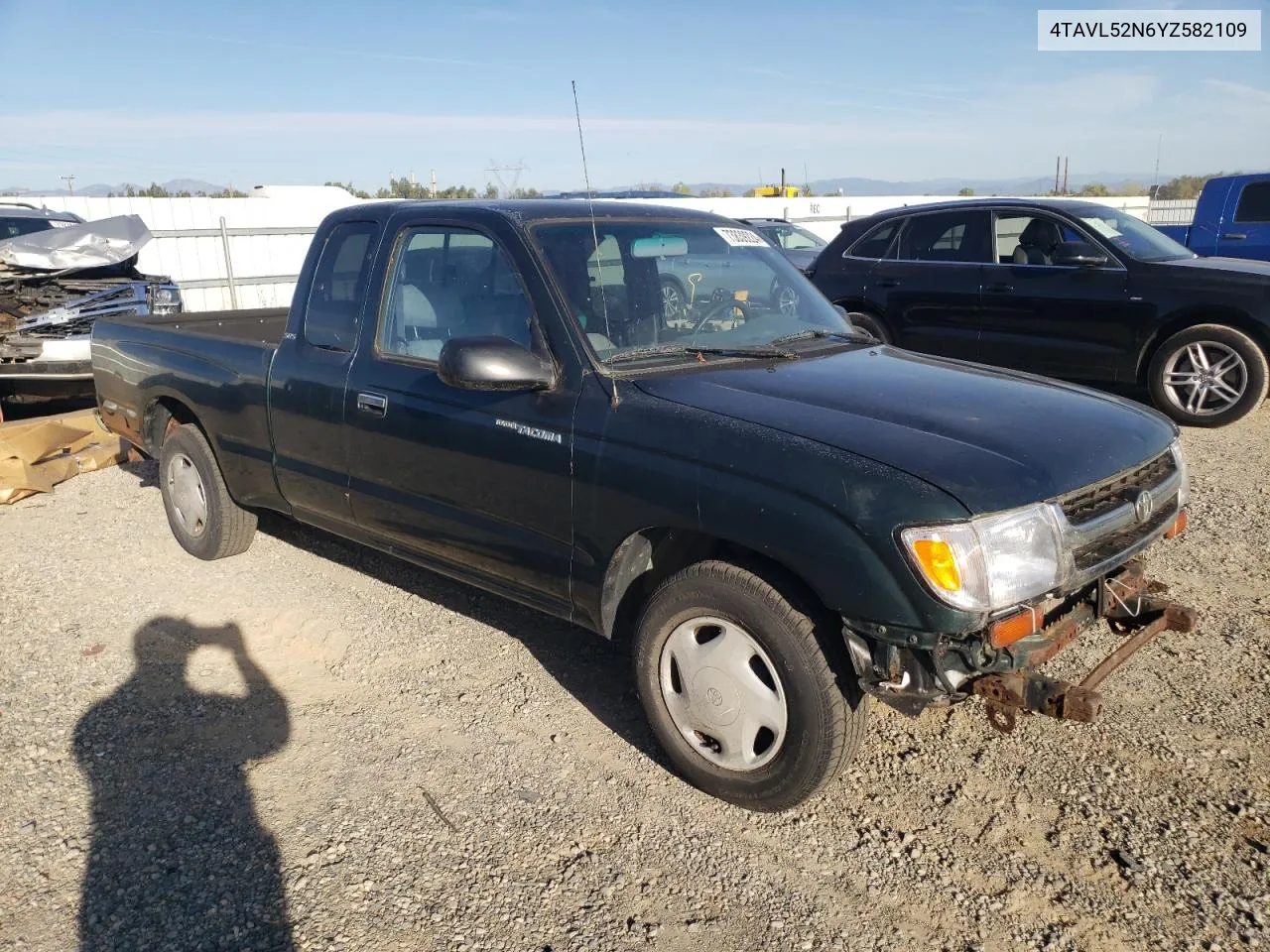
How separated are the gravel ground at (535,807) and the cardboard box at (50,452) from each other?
8.55ft

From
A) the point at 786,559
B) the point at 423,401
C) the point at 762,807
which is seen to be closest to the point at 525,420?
the point at 423,401

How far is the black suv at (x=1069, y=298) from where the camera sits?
296 inches

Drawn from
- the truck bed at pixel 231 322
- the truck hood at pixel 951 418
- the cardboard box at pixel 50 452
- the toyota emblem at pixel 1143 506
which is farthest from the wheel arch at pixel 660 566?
the cardboard box at pixel 50 452

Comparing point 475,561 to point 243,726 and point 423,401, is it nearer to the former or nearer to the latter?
point 423,401

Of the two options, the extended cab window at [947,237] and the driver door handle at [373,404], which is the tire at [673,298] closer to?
the driver door handle at [373,404]

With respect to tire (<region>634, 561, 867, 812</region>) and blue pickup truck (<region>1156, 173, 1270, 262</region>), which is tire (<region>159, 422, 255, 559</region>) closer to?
tire (<region>634, 561, 867, 812</region>)

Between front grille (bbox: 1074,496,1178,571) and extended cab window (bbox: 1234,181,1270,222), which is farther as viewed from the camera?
extended cab window (bbox: 1234,181,1270,222)

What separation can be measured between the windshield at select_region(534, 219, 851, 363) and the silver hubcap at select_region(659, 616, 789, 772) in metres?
1.04

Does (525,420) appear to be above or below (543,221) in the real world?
below

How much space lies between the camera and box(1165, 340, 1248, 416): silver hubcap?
24.6 feet

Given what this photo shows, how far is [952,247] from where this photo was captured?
8672mm

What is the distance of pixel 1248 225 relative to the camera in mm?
11891

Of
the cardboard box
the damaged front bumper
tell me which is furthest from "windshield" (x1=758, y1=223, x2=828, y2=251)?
the damaged front bumper

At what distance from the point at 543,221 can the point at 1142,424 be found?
2.25 meters
